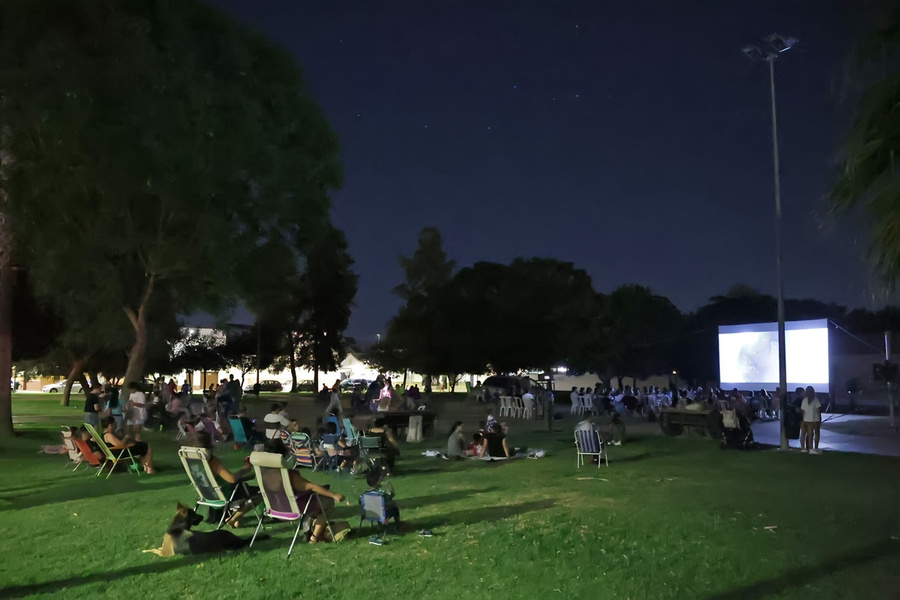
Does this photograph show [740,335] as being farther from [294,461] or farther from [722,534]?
[722,534]

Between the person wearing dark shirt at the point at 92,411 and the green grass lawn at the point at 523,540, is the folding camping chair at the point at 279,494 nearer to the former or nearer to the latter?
the green grass lawn at the point at 523,540

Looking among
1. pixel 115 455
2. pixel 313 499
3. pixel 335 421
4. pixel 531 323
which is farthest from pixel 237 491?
pixel 531 323

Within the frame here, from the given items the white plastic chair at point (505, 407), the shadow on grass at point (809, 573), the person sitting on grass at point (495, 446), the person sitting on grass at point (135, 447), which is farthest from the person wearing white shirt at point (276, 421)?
the white plastic chair at point (505, 407)

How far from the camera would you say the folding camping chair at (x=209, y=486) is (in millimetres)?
8711

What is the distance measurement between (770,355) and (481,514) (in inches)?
931

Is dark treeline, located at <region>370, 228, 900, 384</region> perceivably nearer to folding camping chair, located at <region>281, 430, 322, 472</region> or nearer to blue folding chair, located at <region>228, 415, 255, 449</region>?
blue folding chair, located at <region>228, 415, 255, 449</region>

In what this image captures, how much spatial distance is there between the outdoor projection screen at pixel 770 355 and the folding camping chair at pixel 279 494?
24.0 meters

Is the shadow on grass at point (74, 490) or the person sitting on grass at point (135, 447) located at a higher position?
the person sitting on grass at point (135, 447)

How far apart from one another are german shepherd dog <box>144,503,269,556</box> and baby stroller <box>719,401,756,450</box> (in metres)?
12.6

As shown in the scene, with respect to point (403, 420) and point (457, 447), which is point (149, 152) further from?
point (457, 447)

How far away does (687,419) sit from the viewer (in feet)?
65.7

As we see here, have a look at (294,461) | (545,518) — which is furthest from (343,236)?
Result: (545,518)

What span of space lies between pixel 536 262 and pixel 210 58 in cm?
3361

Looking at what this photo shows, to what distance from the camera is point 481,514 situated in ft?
31.3
